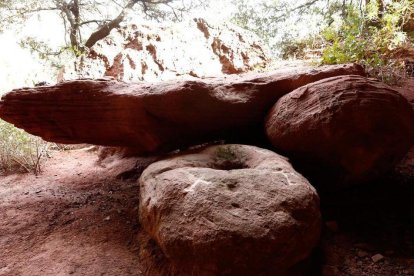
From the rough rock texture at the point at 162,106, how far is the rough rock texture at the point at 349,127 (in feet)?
2.39

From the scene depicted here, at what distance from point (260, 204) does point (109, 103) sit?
2513mm

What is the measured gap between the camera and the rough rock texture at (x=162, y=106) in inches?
150

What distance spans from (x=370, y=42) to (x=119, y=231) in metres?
5.82

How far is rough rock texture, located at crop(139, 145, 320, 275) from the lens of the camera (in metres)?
2.10

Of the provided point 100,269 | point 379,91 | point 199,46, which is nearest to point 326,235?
point 379,91

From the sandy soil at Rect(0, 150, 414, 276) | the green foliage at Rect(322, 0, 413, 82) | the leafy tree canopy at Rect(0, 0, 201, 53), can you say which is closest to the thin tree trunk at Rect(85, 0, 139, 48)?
the leafy tree canopy at Rect(0, 0, 201, 53)

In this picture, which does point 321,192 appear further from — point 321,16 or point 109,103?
point 321,16

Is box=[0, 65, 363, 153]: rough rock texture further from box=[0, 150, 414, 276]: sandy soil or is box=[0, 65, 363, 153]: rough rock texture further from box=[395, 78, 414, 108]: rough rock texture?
box=[395, 78, 414, 108]: rough rock texture

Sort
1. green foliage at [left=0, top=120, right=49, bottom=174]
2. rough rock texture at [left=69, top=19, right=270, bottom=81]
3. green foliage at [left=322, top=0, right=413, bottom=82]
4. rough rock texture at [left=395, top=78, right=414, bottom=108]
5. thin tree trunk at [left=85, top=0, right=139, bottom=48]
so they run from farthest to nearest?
thin tree trunk at [left=85, top=0, right=139, bottom=48], rough rock texture at [left=69, top=19, right=270, bottom=81], green foliage at [left=0, top=120, right=49, bottom=174], green foliage at [left=322, top=0, right=413, bottom=82], rough rock texture at [left=395, top=78, right=414, bottom=108]

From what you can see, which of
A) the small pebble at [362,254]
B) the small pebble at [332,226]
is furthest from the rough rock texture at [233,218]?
the small pebble at [332,226]

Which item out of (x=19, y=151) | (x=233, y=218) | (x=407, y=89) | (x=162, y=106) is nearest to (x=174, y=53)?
(x=162, y=106)

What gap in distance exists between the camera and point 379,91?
2.99 meters

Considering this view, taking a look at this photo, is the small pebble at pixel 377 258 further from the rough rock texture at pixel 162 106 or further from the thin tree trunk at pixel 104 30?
the thin tree trunk at pixel 104 30

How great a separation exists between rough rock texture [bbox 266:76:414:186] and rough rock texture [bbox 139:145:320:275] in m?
0.55
